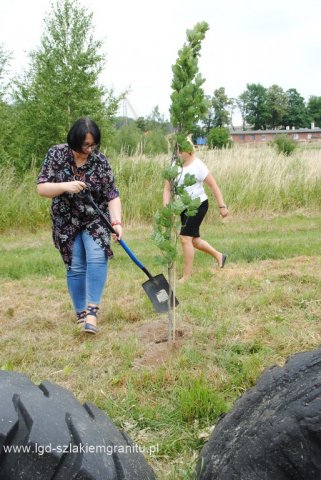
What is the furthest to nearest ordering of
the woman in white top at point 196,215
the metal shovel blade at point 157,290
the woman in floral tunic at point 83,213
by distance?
the woman in white top at point 196,215 < the metal shovel blade at point 157,290 < the woman in floral tunic at point 83,213

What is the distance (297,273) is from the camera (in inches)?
232

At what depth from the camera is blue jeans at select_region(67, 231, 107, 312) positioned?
4.43m

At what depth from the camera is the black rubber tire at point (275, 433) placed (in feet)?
5.13

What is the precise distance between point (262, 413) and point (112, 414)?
56.2 inches

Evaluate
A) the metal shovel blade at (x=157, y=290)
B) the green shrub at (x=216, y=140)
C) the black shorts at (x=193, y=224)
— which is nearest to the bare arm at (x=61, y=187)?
the metal shovel blade at (x=157, y=290)

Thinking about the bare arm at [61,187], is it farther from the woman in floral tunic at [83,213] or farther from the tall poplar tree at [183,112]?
the tall poplar tree at [183,112]

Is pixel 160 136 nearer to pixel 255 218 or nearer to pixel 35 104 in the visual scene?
pixel 35 104

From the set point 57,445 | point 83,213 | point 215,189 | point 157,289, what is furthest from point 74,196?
point 57,445

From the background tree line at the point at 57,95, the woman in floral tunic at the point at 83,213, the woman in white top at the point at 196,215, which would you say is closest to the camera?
the woman in floral tunic at the point at 83,213

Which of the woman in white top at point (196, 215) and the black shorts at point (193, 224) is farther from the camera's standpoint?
the black shorts at point (193, 224)

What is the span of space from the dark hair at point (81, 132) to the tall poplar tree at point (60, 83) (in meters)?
11.6

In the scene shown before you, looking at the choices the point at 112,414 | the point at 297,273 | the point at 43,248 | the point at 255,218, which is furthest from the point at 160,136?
the point at 112,414

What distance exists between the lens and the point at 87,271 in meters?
4.46

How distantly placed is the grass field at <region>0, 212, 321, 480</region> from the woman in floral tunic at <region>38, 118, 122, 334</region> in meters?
0.40
